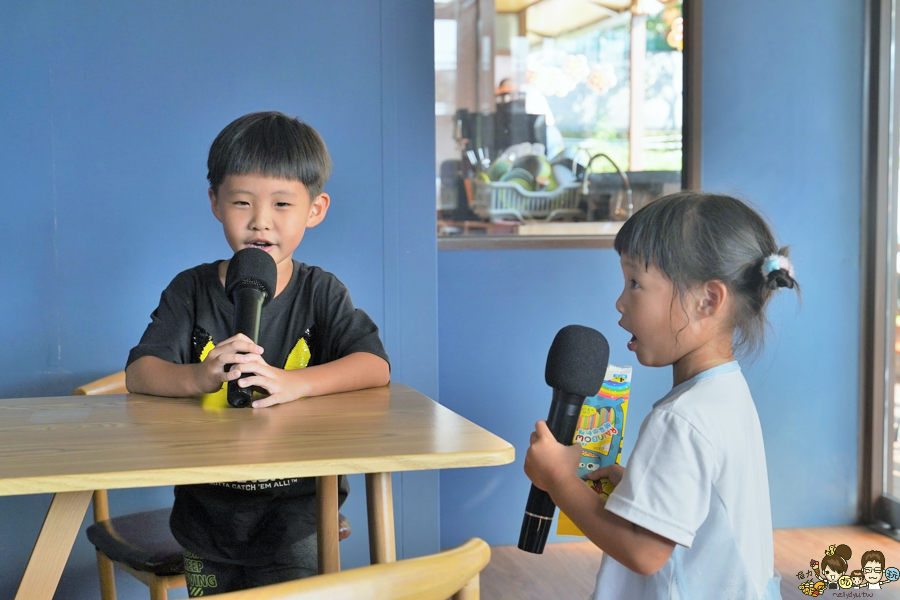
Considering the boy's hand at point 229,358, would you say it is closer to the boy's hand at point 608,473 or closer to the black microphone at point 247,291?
the black microphone at point 247,291

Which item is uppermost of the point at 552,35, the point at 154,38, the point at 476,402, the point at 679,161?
the point at 552,35

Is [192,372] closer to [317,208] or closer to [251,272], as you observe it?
[251,272]

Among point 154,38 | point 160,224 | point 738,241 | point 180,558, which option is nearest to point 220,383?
point 180,558

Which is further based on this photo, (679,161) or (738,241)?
(679,161)

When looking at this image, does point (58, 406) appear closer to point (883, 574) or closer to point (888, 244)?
point (883, 574)

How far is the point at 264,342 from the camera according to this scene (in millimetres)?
1433

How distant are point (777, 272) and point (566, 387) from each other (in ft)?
0.99

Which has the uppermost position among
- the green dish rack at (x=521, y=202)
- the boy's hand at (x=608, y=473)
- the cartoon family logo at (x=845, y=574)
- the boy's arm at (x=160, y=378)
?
the green dish rack at (x=521, y=202)

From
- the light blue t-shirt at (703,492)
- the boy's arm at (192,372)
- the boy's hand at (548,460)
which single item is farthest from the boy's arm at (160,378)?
the light blue t-shirt at (703,492)

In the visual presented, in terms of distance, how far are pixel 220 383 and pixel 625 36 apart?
2116 millimetres

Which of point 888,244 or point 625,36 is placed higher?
point 625,36

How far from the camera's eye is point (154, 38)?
6.75 ft

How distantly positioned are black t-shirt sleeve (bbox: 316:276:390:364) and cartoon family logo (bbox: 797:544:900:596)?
1.60 meters

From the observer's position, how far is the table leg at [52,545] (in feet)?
3.10
